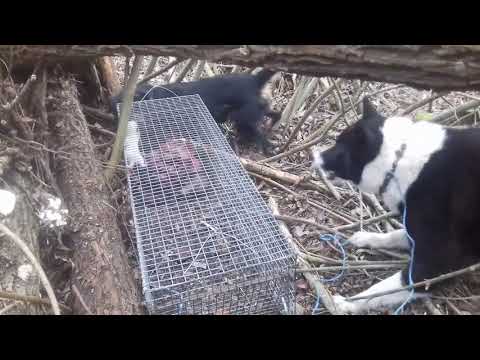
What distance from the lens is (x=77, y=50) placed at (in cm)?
230

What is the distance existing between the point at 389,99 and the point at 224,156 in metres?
2.72

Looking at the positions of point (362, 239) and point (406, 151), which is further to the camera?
point (362, 239)

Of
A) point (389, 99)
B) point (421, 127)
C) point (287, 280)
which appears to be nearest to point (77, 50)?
point (287, 280)

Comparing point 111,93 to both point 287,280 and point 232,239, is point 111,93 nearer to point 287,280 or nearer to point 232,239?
point 232,239

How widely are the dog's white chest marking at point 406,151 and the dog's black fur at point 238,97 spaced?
2.12 meters

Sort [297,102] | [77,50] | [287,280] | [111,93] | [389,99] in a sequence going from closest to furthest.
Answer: [77,50] < [287,280] < [111,93] < [297,102] < [389,99]

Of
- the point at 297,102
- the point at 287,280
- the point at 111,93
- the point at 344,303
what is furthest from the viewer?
the point at 297,102

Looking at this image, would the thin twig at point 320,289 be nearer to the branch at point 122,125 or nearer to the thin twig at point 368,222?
the thin twig at point 368,222

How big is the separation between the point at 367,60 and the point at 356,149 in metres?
1.15

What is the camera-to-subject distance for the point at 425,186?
2.47 meters

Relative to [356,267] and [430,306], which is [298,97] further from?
[430,306]

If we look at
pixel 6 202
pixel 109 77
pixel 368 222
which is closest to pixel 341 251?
pixel 368 222

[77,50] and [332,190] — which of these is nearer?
[77,50]

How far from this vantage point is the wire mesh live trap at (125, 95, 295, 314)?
234 cm
